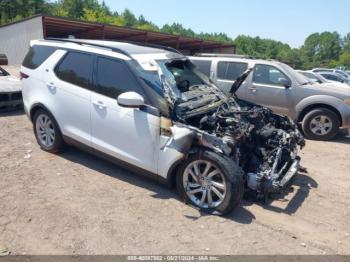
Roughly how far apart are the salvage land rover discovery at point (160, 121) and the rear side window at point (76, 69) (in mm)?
16

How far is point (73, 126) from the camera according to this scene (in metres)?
5.58

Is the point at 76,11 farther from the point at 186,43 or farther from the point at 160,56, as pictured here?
the point at 160,56

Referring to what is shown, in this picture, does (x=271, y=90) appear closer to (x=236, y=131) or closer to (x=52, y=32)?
(x=236, y=131)

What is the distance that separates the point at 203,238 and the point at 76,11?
91939 mm

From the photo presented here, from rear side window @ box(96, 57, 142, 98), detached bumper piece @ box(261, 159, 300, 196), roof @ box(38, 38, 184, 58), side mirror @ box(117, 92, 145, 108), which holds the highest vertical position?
roof @ box(38, 38, 184, 58)

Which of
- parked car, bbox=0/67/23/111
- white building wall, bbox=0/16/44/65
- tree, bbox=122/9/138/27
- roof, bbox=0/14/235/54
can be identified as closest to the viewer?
parked car, bbox=0/67/23/111

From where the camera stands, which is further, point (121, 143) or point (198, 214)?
point (121, 143)

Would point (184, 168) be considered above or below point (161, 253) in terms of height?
above

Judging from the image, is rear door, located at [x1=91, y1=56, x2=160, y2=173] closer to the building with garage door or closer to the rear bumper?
the rear bumper

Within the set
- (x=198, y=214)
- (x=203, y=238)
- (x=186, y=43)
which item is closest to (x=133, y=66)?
(x=198, y=214)

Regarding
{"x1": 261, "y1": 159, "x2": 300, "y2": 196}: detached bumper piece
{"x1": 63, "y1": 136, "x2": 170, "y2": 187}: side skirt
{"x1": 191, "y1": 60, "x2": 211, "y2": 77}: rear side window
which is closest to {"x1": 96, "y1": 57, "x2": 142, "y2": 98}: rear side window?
{"x1": 63, "y1": 136, "x2": 170, "y2": 187}: side skirt

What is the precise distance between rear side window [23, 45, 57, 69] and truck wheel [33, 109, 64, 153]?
0.82 m

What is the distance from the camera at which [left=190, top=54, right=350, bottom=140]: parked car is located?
8.47 meters

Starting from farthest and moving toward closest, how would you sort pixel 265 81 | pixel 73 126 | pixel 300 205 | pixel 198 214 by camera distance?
pixel 265 81 < pixel 73 126 < pixel 300 205 < pixel 198 214
